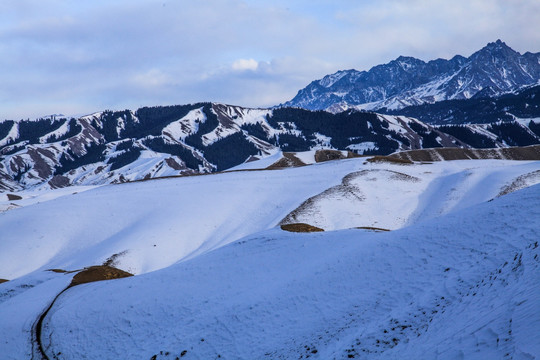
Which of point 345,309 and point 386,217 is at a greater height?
point 345,309

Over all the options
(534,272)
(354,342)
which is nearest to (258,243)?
Result: (354,342)

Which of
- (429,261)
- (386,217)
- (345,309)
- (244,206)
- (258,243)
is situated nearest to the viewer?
(345,309)

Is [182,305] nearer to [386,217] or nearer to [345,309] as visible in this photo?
[345,309]

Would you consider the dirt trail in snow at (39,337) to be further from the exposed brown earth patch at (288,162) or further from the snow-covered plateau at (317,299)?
the exposed brown earth patch at (288,162)

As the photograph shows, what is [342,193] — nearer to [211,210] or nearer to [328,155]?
[211,210]

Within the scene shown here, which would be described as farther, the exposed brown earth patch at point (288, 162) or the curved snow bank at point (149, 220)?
the exposed brown earth patch at point (288, 162)

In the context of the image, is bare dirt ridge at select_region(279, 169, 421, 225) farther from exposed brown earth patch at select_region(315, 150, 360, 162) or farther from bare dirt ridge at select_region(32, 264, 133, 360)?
exposed brown earth patch at select_region(315, 150, 360, 162)

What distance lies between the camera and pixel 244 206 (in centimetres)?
5844

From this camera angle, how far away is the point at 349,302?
17266mm

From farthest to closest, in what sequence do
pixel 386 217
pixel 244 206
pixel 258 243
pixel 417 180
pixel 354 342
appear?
pixel 417 180
pixel 244 206
pixel 386 217
pixel 258 243
pixel 354 342

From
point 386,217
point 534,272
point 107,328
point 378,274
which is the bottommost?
point 386,217

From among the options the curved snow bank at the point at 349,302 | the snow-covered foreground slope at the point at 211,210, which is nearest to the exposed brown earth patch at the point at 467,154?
the snow-covered foreground slope at the point at 211,210

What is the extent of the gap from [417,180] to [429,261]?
2164 inches

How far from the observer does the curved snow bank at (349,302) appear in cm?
1181
